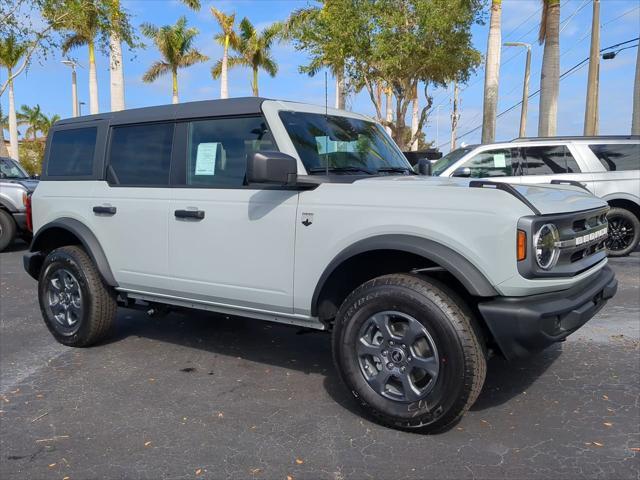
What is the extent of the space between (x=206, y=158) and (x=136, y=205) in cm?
73

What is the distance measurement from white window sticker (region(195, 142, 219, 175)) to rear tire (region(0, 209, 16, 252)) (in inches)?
328

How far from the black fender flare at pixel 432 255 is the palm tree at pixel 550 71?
14.4 m

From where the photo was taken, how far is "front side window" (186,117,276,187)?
398 centimetres

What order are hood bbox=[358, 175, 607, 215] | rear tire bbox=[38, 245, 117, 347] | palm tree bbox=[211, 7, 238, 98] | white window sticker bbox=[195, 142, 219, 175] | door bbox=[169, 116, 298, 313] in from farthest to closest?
palm tree bbox=[211, 7, 238, 98], rear tire bbox=[38, 245, 117, 347], white window sticker bbox=[195, 142, 219, 175], door bbox=[169, 116, 298, 313], hood bbox=[358, 175, 607, 215]

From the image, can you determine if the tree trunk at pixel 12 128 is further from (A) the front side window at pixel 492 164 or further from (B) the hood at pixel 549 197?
(B) the hood at pixel 549 197

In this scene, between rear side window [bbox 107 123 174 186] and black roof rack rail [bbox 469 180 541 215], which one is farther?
rear side window [bbox 107 123 174 186]

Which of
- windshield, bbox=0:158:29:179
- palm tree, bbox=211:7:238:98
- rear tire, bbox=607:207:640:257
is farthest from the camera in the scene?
palm tree, bbox=211:7:238:98

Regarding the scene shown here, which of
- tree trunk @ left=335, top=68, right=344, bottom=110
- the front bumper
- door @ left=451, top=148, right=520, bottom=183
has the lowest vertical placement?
the front bumper

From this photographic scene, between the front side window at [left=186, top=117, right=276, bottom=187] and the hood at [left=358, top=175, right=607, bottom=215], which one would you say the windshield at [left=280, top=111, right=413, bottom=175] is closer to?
the front side window at [left=186, top=117, right=276, bottom=187]

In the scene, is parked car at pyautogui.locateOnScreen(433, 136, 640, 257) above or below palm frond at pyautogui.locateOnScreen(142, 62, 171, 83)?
below

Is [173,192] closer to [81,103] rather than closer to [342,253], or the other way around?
[342,253]

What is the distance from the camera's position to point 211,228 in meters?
4.04

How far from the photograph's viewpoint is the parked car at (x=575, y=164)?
9.15 meters

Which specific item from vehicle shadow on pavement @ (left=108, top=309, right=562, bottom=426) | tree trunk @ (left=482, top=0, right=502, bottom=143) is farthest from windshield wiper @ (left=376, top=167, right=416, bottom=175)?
tree trunk @ (left=482, top=0, right=502, bottom=143)
